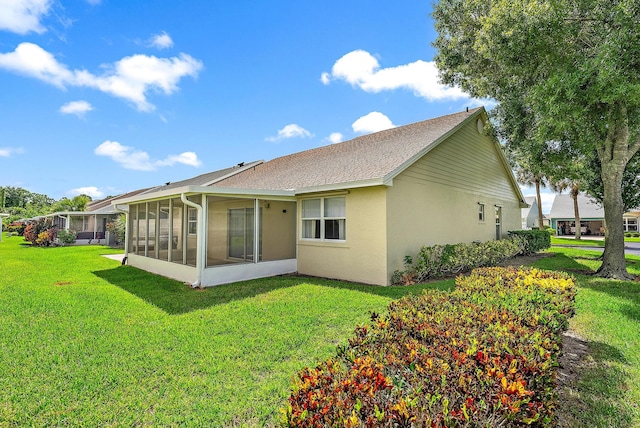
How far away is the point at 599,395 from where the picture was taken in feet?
10.9

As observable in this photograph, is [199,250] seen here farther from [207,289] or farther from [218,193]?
[218,193]

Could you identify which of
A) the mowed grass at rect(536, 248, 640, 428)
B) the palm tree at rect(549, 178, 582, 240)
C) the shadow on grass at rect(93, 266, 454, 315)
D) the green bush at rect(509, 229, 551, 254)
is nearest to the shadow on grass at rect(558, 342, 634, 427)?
the mowed grass at rect(536, 248, 640, 428)

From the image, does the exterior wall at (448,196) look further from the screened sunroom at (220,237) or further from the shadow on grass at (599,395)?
the shadow on grass at (599,395)

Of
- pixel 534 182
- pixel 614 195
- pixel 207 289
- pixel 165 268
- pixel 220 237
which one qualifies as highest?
pixel 534 182

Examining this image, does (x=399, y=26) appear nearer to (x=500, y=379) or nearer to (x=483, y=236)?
(x=483, y=236)

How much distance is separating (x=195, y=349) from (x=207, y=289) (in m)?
4.00

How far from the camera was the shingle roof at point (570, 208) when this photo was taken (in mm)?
39562

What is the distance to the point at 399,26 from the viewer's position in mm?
11508

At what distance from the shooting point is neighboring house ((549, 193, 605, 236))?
131 ft

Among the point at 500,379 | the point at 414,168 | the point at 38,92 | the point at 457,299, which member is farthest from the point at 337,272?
the point at 38,92

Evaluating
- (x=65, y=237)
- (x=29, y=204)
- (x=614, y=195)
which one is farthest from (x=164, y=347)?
(x=29, y=204)

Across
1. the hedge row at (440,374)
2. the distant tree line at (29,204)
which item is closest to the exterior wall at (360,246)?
the hedge row at (440,374)

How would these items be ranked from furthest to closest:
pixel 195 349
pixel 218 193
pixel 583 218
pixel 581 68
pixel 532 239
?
1. pixel 583 218
2. pixel 532 239
3. pixel 218 193
4. pixel 581 68
5. pixel 195 349

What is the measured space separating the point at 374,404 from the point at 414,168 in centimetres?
861
